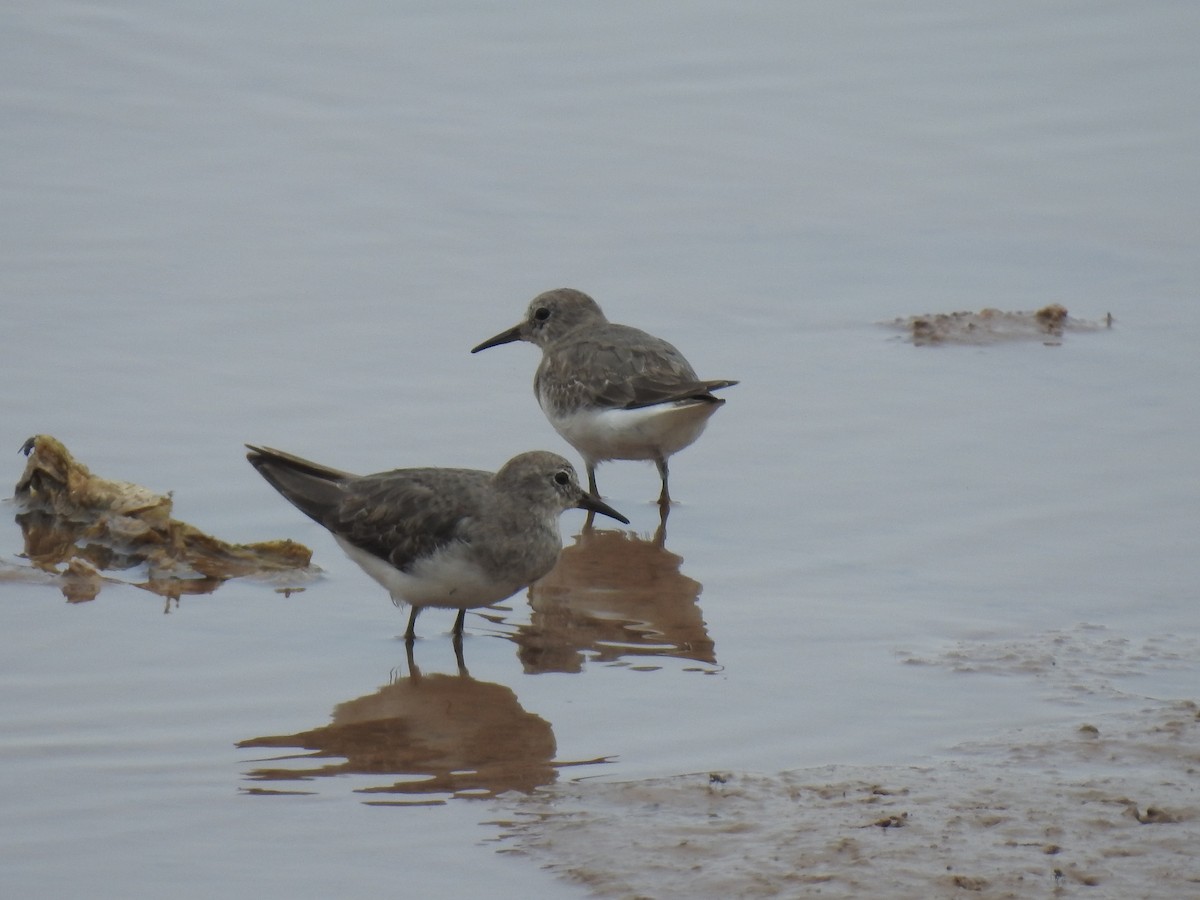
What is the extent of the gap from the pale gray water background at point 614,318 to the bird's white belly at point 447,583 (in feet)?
0.76

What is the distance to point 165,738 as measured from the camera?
6.28 metres

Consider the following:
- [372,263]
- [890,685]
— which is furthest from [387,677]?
[372,263]

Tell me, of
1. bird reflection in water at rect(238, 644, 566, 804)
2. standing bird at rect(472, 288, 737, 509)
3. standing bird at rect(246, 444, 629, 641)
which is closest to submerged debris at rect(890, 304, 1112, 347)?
standing bird at rect(472, 288, 737, 509)

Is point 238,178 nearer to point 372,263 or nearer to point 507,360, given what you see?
point 372,263

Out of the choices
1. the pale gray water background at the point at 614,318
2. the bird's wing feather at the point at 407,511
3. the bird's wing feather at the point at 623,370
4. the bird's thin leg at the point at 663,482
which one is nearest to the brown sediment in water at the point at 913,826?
the pale gray water background at the point at 614,318

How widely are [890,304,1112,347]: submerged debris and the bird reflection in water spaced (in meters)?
4.99

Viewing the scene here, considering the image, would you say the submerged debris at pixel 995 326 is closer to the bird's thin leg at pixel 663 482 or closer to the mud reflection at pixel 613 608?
the bird's thin leg at pixel 663 482

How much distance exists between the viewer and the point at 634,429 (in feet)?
30.6

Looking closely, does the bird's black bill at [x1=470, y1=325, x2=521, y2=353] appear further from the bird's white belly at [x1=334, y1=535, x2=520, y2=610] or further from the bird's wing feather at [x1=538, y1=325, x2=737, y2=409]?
A: the bird's white belly at [x1=334, y1=535, x2=520, y2=610]

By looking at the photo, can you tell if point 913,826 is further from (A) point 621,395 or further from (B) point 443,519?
(A) point 621,395

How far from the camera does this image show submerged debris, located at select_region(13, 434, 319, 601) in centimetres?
777

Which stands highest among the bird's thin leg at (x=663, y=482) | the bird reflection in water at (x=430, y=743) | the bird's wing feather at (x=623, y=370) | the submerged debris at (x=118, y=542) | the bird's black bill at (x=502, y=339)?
the bird's black bill at (x=502, y=339)

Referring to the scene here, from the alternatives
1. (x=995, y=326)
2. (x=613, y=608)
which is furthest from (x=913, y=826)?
(x=995, y=326)

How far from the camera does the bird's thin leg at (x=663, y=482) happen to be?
923cm
